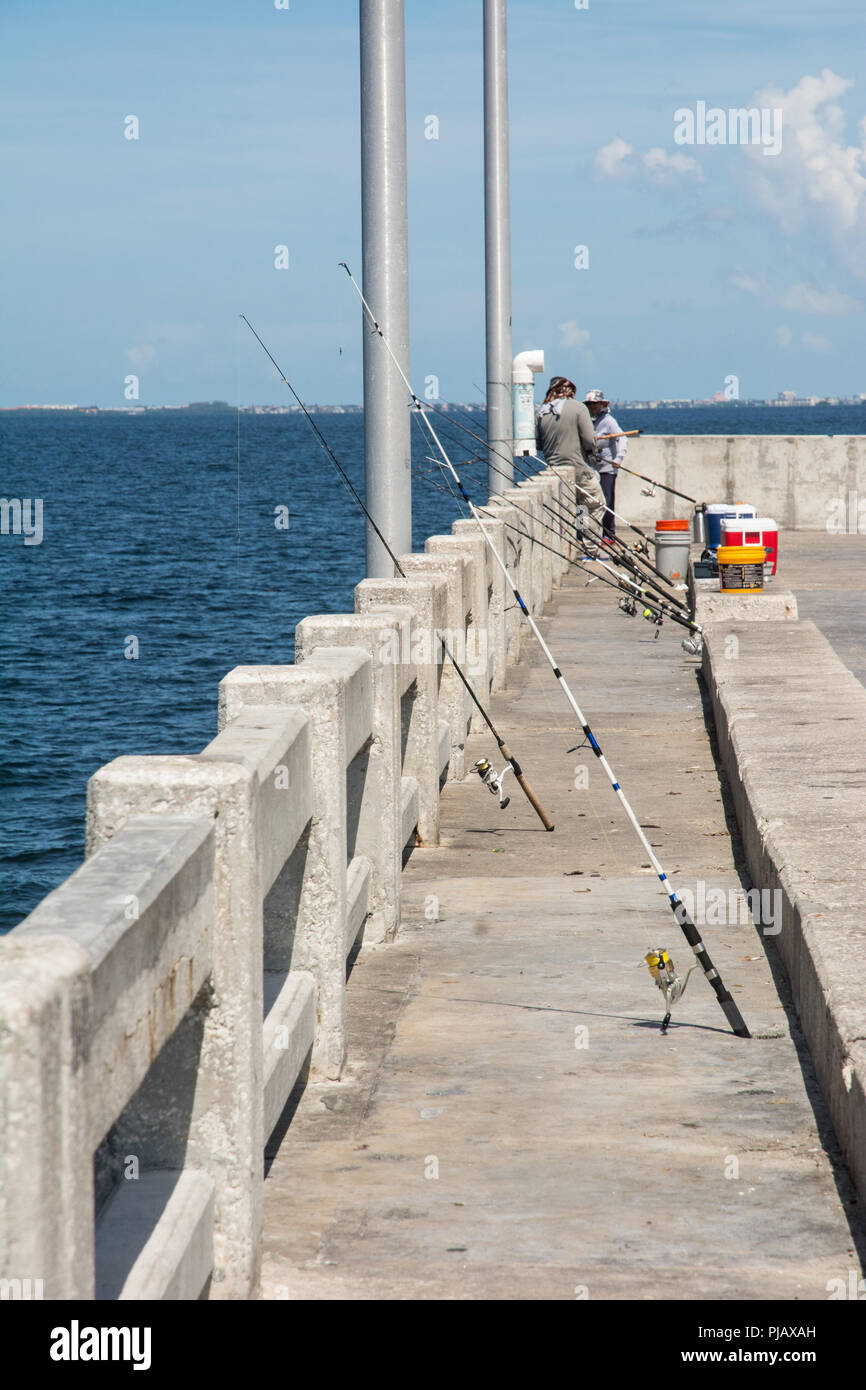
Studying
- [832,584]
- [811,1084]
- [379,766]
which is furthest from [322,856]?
[832,584]

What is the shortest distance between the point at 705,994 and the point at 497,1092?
3.72 feet

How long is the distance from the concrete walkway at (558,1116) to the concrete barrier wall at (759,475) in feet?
55.4

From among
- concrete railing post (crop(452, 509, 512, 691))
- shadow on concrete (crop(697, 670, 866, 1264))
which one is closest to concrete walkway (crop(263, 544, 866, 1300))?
shadow on concrete (crop(697, 670, 866, 1264))

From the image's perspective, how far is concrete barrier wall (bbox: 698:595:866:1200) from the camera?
15.0ft

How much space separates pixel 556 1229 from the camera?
4059 mm

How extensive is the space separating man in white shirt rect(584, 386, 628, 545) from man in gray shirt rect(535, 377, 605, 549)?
1496 mm

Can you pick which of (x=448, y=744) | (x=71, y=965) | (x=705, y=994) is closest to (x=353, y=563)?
(x=448, y=744)

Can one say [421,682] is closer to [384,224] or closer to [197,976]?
[384,224]

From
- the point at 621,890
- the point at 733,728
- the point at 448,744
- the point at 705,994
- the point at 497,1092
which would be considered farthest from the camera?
the point at 448,744

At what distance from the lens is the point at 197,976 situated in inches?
128

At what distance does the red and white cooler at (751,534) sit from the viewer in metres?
14.1

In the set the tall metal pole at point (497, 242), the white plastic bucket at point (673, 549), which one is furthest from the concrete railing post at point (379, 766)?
the tall metal pole at point (497, 242)

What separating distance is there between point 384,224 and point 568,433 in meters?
10.1

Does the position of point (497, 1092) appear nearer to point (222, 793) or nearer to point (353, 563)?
point (222, 793)
